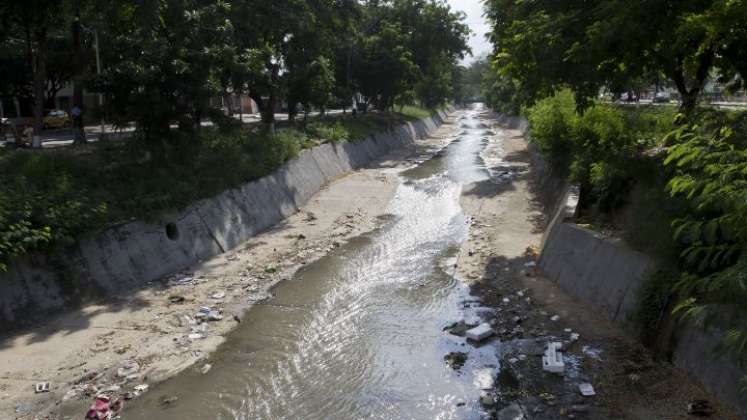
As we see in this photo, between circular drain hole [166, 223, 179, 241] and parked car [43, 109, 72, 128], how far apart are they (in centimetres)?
2652

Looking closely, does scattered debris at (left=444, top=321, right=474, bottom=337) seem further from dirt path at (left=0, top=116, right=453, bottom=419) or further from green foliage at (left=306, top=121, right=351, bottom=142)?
green foliage at (left=306, top=121, right=351, bottom=142)

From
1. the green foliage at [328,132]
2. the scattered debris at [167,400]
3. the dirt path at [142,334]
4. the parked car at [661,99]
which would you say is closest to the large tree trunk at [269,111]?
the green foliage at [328,132]

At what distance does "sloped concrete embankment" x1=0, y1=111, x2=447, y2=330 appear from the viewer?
10281mm

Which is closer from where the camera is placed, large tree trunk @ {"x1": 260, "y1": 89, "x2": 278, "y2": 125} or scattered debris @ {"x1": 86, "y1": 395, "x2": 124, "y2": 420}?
scattered debris @ {"x1": 86, "y1": 395, "x2": 124, "y2": 420}

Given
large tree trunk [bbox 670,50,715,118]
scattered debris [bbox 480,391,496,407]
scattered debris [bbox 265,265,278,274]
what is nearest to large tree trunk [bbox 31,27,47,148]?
scattered debris [bbox 265,265,278,274]

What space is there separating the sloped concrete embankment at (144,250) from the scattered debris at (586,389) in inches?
354

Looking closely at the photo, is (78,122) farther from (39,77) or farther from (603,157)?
(603,157)

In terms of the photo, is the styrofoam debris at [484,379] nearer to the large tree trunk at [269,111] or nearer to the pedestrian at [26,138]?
the pedestrian at [26,138]

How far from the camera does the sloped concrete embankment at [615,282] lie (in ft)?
23.1

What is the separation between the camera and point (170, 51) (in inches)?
608

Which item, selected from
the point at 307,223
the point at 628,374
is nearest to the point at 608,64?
the point at 628,374

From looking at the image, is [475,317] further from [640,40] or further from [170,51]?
[170,51]

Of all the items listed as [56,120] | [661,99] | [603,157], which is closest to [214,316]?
[603,157]

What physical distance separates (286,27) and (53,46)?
1822cm
